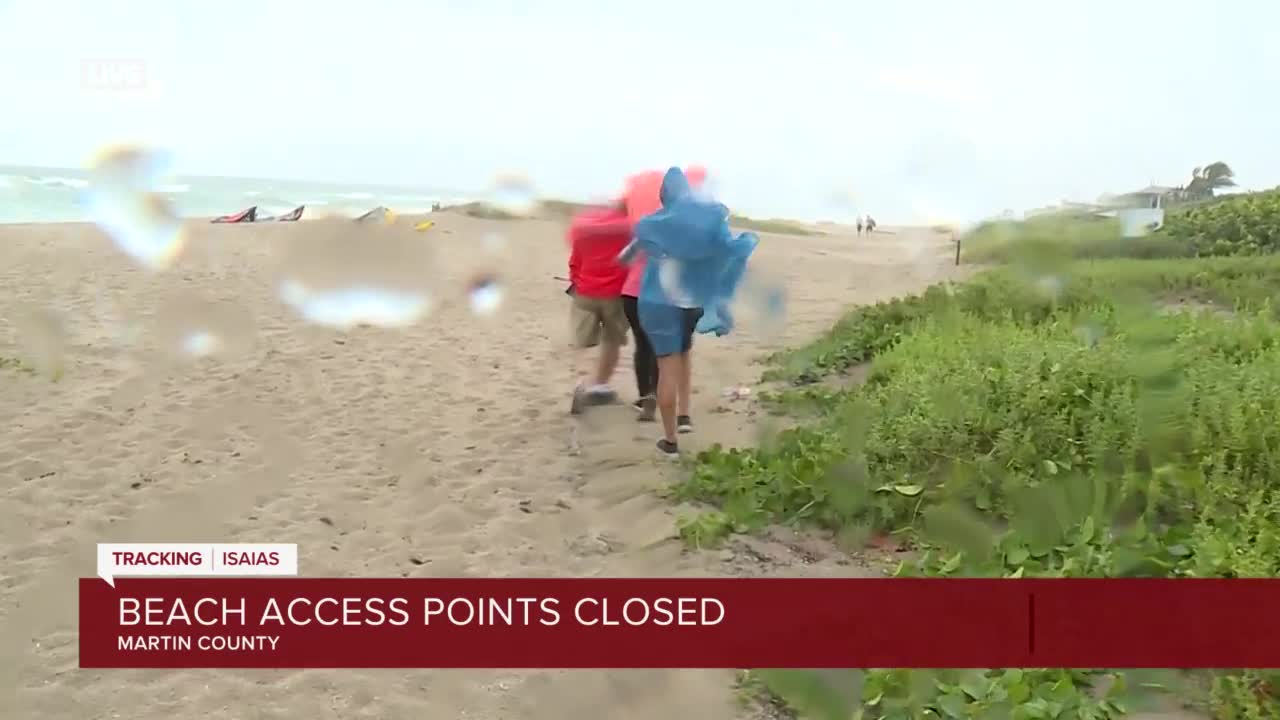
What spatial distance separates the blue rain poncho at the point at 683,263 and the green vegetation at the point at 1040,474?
618mm

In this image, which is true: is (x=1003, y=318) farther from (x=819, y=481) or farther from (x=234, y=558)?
(x=234, y=558)

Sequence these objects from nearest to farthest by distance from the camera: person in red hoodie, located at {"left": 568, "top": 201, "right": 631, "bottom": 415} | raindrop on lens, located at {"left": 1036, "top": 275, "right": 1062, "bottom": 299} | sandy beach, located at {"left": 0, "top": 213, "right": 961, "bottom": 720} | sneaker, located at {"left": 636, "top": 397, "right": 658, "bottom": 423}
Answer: sandy beach, located at {"left": 0, "top": 213, "right": 961, "bottom": 720} < person in red hoodie, located at {"left": 568, "top": 201, "right": 631, "bottom": 415} < sneaker, located at {"left": 636, "top": 397, "right": 658, "bottom": 423} < raindrop on lens, located at {"left": 1036, "top": 275, "right": 1062, "bottom": 299}

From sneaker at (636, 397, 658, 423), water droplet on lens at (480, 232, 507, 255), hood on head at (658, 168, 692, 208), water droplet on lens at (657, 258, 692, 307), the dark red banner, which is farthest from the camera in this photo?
water droplet on lens at (480, 232, 507, 255)

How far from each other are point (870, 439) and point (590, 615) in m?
1.64

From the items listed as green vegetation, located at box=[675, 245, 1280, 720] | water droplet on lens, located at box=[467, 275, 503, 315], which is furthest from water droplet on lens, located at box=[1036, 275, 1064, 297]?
water droplet on lens, located at box=[467, 275, 503, 315]

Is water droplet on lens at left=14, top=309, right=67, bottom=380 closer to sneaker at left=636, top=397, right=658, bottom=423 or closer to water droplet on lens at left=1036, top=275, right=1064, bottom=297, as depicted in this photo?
sneaker at left=636, top=397, right=658, bottom=423

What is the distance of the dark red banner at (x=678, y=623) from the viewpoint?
2.62m

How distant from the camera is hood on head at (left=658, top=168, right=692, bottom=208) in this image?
425 cm

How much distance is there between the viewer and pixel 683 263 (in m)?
4.36

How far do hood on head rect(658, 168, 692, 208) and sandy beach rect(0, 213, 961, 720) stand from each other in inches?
49.6

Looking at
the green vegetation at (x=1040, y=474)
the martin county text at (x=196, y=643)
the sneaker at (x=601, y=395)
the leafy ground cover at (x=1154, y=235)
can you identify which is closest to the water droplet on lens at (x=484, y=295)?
the sneaker at (x=601, y=395)

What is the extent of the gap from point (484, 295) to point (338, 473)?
555 centimetres

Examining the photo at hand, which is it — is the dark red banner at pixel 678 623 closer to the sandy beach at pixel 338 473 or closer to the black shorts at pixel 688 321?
the sandy beach at pixel 338 473

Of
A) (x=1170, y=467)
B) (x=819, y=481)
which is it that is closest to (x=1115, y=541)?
(x=1170, y=467)
